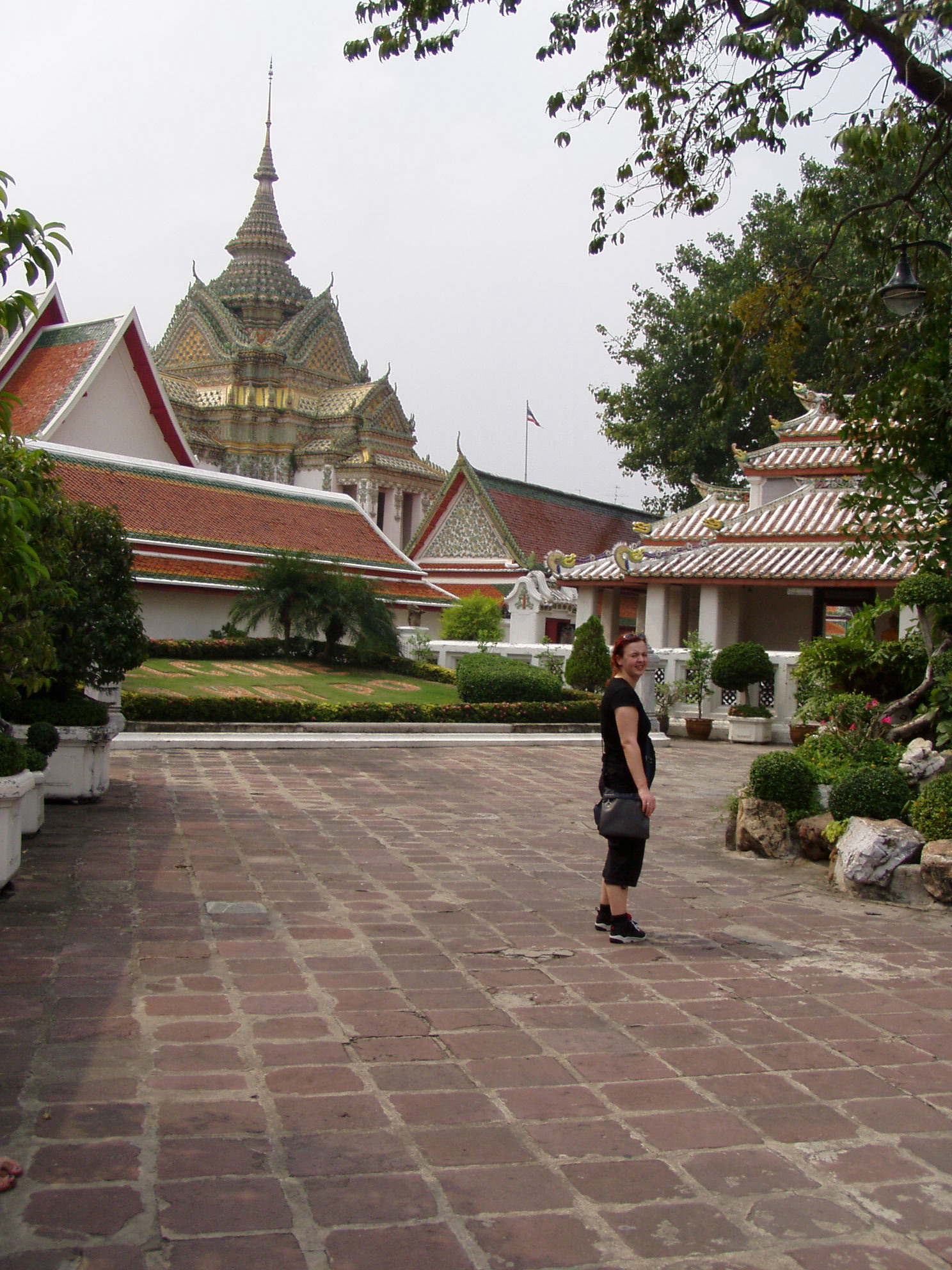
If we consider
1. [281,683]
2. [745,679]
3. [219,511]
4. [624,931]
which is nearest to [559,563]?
[745,679]

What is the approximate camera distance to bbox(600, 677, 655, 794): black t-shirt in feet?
18.8

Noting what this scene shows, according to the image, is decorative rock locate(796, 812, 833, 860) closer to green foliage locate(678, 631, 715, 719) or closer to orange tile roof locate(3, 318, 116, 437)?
green foliage locate(678, 631, 715, 719)

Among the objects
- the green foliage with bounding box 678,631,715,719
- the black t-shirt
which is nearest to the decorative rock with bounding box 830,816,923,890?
the black t-shirt

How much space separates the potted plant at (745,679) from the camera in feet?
57.8

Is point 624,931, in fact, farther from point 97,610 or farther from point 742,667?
point 742,667

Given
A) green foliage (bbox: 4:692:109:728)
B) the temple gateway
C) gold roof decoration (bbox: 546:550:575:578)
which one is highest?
the temple gateway

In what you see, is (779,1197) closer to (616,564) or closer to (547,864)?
(547,864)

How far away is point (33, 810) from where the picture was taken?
7.57m

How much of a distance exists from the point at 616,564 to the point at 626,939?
17.2 meters

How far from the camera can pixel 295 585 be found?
2088 centimetres

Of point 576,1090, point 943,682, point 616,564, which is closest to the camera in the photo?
point 576,1090

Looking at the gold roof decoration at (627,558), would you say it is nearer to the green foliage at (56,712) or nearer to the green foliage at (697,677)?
the green foliage at (697,677)

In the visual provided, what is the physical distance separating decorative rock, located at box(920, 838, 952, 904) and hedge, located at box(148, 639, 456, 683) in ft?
47.9

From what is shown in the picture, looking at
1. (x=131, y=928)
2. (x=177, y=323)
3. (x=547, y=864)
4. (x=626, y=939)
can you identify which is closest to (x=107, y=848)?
(x=131, y=928)
